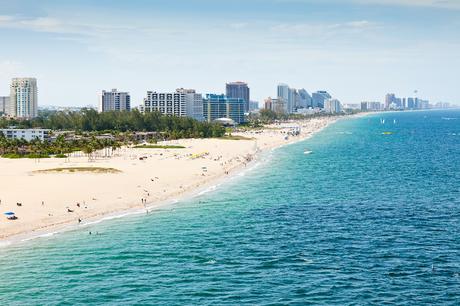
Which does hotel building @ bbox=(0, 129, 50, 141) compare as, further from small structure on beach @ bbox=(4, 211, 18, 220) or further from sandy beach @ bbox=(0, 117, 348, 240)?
small structure on beach @ bbox=(4, 211, 18, 220)

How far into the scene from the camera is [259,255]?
54156 mm

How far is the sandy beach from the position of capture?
70875mm

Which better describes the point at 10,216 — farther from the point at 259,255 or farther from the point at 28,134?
the point at 28,134

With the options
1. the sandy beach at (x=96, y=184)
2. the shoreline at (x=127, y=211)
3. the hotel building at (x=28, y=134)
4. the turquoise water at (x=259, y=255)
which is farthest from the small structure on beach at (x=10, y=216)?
the hotel building at (x=28, y=134)


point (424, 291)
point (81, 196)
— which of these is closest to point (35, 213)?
point (81, 196)

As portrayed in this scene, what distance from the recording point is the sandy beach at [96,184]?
233 ft

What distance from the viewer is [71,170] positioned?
371 ft

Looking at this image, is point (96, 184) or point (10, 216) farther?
point (96, 184)

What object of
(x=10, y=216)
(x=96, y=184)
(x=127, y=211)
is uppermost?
(x=96, y=184)

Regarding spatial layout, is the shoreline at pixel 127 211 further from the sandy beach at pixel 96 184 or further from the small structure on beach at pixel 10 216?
the small structure on beach at pixel 10 216

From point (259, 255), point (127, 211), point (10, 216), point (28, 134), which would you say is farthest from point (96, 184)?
point (28, 134)

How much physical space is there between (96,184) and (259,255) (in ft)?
159

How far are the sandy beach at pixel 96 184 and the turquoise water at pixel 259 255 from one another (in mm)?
5738

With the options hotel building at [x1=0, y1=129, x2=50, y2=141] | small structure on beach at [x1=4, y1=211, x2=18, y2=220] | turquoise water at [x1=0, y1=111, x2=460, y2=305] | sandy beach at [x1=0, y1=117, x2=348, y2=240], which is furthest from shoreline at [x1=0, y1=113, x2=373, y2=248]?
hotel building at [x1=0, y1=129, x2=50, y2=141]
